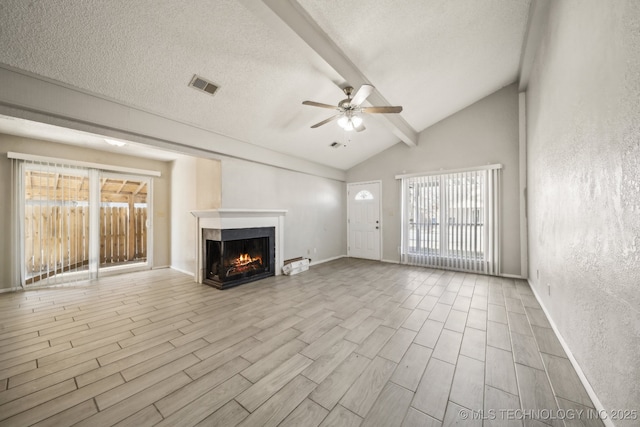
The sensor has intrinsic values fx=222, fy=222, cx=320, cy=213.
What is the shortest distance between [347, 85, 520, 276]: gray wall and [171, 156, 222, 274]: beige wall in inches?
159

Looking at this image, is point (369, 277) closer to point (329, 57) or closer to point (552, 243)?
point (552, 243)

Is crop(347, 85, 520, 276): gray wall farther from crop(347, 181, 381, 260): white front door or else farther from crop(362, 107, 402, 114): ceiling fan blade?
crop(362, 107, 402, 114): ceiling fan blade

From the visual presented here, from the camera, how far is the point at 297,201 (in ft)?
17.5

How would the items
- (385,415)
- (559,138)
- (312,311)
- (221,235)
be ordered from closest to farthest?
1. (385,415)
2. (559,138)
3. (312,311)
4. (221,235)

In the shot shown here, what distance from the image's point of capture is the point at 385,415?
135 centimetres

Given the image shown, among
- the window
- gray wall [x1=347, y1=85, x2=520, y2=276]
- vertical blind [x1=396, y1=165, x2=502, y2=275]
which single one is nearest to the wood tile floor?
the window

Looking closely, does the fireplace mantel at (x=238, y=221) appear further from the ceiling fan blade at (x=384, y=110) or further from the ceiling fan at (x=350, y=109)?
the ceiling fan blade at (x=384, y=110)

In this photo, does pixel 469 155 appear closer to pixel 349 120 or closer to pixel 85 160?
pixel 349 120

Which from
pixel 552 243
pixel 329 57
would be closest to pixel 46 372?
pixel 329 57

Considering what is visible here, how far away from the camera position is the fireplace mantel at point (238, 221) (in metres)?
3.79

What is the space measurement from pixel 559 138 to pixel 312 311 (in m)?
3.20

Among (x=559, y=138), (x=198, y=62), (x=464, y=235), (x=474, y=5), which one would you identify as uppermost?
(x=474, y=5)

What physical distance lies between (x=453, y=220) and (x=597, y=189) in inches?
142

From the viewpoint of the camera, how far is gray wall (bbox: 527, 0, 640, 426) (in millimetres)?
1107
